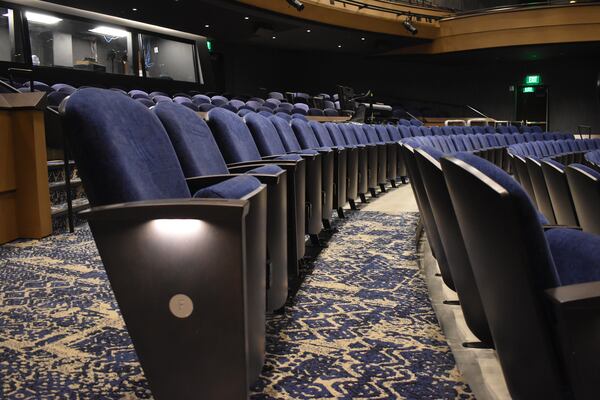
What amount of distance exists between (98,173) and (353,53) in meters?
5.39

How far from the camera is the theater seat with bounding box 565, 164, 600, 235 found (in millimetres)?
581

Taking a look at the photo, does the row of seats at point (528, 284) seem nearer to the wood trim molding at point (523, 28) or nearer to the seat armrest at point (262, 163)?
the seat armrest at point (262, 163)

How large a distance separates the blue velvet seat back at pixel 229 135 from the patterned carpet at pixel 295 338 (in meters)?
0.20

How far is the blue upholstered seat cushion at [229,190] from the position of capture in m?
0.34

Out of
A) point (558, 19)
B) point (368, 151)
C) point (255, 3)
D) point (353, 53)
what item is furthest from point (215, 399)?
point (353, 53)

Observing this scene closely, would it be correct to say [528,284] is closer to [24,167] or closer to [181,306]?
[181,306]

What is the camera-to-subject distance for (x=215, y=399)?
0.33 meters

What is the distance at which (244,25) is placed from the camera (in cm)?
397

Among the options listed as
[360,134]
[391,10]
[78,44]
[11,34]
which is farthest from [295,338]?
[391,10]

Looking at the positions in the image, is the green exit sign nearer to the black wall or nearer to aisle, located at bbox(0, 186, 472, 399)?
the black wall

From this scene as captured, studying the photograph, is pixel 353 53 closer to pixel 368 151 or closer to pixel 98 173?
pixel 368 151

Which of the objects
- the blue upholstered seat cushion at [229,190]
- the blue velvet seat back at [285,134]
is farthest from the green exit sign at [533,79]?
the blue upholstered seat cushion at [229,190]

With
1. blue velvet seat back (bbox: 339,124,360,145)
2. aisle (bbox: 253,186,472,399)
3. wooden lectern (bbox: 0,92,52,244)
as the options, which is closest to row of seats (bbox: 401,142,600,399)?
aisle (bbox: 253,186,472,399)

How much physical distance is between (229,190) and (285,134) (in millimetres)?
722
